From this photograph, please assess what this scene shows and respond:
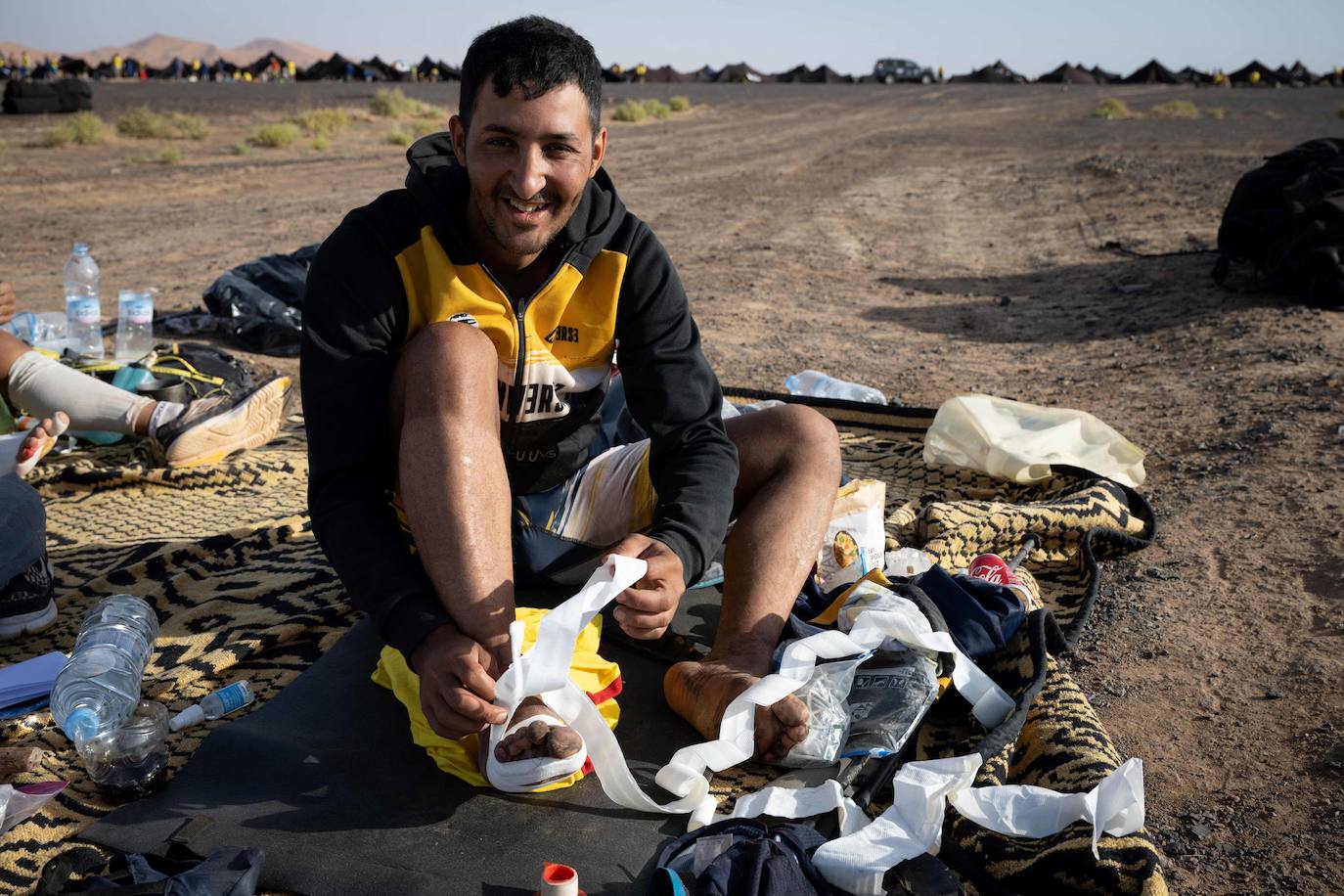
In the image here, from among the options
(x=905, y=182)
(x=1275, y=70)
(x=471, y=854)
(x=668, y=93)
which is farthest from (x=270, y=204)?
(x=1275, y=70)

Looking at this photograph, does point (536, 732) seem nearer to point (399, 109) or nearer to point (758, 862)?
point (758, 862)

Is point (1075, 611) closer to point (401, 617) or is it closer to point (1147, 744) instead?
point (1147, 744)

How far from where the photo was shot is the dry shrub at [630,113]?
88.6 ft

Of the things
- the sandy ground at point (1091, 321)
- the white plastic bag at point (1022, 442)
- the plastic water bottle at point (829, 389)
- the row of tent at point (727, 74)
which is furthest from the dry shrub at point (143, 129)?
the row of tent at point (727, 74)

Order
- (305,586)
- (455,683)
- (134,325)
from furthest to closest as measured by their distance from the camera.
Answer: (134,325) < (305,586) < (455,683)

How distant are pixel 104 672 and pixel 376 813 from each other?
2.93 ft

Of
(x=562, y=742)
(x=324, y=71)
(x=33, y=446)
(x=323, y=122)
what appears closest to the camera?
(x=562, y=742)

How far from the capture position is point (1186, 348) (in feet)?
20.3

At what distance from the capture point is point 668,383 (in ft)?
9.20

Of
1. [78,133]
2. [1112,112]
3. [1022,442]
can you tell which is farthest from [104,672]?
[1112,112]

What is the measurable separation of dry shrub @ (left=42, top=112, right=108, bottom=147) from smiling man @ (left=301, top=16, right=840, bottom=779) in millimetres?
17857

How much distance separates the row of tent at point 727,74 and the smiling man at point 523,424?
5711 centimetres

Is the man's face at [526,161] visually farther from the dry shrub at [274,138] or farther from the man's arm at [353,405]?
the dry shrub at [274,138]

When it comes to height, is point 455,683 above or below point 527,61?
below
